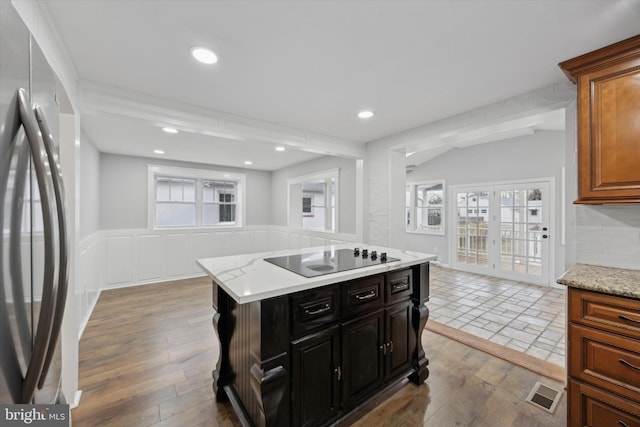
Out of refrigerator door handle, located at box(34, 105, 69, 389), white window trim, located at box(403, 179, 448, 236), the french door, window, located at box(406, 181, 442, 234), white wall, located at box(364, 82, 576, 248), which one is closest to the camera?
refrigerator door handle, located at box(34, 105, 69, 389)

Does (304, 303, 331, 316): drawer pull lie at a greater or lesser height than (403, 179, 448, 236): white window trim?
lesser

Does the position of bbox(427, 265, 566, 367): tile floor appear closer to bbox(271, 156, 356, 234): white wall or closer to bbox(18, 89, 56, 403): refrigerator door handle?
bbox(271, 156, 356, 234): white wall

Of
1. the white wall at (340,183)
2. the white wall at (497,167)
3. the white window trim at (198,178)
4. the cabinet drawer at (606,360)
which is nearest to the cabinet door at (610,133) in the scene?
the cabinet drawer at (606,360)

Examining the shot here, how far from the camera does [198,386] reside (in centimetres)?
204

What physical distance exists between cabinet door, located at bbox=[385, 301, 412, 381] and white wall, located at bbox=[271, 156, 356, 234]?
227 cm

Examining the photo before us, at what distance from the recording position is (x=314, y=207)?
5.63 meters

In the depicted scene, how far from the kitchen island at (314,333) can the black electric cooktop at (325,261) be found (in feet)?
0.04

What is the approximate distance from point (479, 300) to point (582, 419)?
2.54 metres

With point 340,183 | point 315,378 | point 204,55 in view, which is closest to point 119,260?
point 340,183

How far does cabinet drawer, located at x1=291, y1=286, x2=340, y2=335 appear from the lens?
1424 mm

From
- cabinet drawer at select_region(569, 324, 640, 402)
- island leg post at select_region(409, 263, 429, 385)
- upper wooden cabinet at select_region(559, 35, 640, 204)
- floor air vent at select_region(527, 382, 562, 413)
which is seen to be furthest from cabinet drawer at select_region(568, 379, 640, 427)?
upper wooden cabinet at select_region(559, 35, 640, 204)

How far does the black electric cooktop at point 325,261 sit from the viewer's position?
A: 5.50 ft

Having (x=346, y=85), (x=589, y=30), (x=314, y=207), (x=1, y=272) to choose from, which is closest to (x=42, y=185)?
(x=1, y=272)

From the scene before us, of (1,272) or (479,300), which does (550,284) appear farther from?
(1,272)
